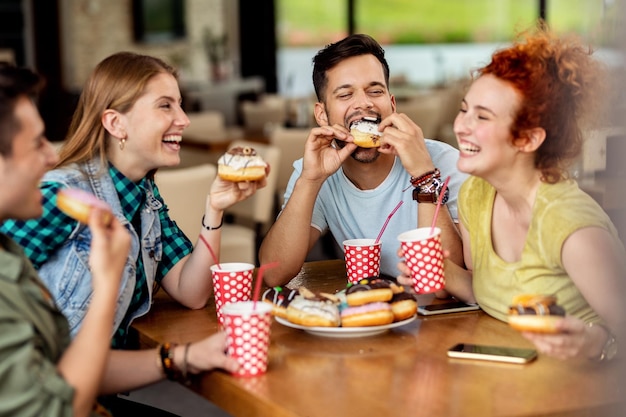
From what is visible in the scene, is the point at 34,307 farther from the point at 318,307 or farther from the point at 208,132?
the point at 208,132

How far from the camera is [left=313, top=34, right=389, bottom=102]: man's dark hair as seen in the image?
274cm

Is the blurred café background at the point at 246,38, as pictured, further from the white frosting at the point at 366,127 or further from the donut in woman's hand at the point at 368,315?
the donut in woman's hand at the point at 368,315

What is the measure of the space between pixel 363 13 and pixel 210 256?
10.3 metres

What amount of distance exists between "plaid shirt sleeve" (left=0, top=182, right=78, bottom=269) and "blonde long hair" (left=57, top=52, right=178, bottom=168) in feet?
0.71

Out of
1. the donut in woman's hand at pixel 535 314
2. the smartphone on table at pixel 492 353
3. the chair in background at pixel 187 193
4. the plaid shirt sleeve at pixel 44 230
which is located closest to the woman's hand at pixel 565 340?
the donut in woman's hand at pixel 535 314

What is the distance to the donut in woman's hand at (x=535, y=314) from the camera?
62.7 inches

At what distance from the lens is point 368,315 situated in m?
1.91

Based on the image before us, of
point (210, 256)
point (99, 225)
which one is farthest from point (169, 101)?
point (99, 225)

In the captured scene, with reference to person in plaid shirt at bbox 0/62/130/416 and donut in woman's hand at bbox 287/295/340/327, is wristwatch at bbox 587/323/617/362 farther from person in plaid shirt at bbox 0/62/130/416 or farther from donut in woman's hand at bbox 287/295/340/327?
person in plaid shirt at bbox 0/62/130/416

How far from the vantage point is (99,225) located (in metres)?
1.59

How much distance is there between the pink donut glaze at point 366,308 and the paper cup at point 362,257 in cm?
34

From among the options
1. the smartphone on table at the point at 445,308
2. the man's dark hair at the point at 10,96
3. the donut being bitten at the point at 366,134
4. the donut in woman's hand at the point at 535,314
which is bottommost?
the smartphone on table at the point at 445,308

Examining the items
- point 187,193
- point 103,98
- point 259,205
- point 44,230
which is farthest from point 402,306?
point 259,205

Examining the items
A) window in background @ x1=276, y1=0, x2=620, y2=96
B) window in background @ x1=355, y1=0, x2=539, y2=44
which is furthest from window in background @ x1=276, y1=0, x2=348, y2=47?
window in background @ x1=355, y1=0, x2=539, y2=44
